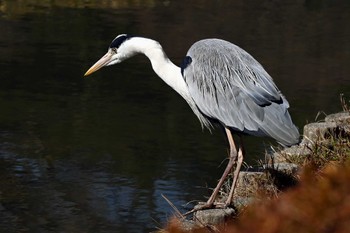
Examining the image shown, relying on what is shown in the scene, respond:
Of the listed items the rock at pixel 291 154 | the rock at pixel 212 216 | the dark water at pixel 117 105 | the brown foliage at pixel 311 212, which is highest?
the brown foliage at pixel 311 212

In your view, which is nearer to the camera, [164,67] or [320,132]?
[164,67]

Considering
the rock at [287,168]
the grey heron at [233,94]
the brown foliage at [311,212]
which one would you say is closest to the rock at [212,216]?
the grey heron at [233,94]

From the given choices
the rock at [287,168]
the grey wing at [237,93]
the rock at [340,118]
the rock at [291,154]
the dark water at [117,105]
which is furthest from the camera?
the dark water at [117,105]

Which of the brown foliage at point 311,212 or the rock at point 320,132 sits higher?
the brown foliage at point 311,212

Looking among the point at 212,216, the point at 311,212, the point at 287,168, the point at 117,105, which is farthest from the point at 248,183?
the point at 117,105

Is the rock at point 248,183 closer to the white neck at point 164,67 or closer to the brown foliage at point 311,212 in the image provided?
the white neck at point 164,67

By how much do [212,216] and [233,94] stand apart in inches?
30.4

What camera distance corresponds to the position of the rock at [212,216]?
16.3 feet

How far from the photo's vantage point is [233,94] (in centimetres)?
535

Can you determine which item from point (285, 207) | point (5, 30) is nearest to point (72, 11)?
point (5, 30)

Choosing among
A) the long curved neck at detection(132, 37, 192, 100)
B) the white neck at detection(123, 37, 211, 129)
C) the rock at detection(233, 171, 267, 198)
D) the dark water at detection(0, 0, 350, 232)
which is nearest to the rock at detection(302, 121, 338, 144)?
the rock at detection(233, 171, 267, 198)

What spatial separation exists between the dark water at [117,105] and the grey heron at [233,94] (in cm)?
133

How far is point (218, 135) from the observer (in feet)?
29.6

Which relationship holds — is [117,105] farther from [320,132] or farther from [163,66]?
[163,66]
